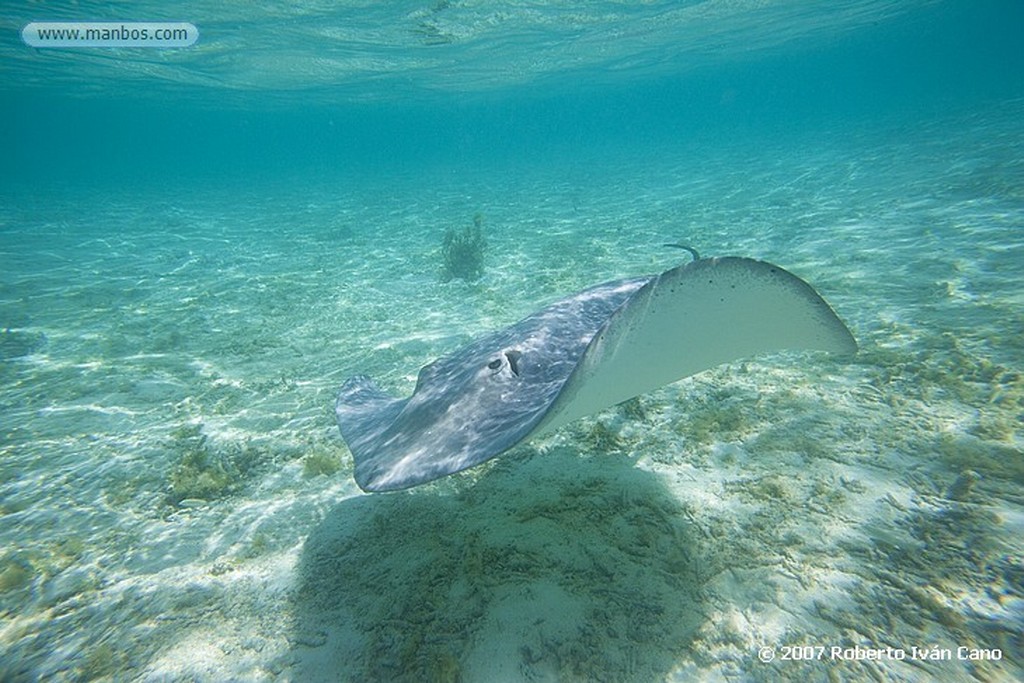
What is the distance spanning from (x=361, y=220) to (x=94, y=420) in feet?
57.4

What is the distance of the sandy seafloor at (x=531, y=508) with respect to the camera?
2824mm

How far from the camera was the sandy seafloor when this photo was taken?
2.82m

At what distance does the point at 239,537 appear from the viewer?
163 inches

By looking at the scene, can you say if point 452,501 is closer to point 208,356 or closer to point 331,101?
point 208,356

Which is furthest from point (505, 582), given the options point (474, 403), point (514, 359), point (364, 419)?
point (364, 419)

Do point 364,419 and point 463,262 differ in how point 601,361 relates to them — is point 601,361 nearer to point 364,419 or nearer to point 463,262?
point 364,419

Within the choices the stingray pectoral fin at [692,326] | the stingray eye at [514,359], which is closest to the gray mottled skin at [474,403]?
the stingray eye at [514,359]

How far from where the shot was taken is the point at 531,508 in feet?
13.0

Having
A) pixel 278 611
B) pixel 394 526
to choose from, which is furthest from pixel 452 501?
pixel 278 611

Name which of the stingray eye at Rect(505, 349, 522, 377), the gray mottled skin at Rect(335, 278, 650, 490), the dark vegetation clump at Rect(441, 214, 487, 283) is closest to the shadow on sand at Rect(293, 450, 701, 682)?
the gray mottled skin at Rect(335, 278, 650, 490)

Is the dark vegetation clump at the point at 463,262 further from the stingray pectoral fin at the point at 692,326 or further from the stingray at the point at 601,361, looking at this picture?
the stingray pectoral fin at the point at 692,326

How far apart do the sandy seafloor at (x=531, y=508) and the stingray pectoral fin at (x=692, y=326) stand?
4.87ft

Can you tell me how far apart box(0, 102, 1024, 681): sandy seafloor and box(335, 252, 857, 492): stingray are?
45.4 inches

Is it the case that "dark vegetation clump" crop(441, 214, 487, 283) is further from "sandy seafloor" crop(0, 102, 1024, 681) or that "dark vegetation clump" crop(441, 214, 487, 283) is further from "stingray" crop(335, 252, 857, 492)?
"stingray" crop(335, 252, 857, 492)
